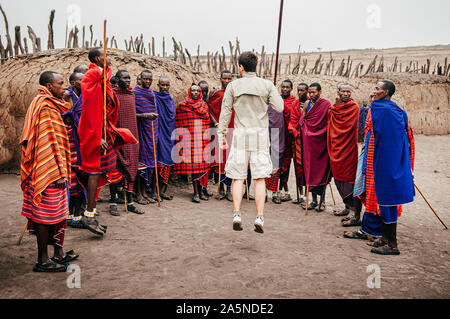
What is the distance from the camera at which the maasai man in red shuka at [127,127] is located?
533 cm

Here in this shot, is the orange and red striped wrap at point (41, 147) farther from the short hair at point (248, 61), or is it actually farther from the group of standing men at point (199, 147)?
the short hair at point (248, 61)

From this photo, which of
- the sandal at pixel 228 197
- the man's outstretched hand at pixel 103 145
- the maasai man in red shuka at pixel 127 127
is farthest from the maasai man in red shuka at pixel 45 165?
the sandal at pixel 228 197

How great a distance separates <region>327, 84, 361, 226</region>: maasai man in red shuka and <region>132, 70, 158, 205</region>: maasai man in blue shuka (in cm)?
308

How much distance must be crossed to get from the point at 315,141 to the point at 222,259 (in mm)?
3160

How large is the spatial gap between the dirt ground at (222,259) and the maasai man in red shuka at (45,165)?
46 centimetres

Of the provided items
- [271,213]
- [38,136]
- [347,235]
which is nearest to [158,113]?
[271,213]

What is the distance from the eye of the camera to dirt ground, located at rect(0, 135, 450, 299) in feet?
9.85

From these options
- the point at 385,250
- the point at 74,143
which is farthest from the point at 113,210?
the point at 385,250

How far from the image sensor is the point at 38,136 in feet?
10.2

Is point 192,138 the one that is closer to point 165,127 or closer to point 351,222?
point 165,127

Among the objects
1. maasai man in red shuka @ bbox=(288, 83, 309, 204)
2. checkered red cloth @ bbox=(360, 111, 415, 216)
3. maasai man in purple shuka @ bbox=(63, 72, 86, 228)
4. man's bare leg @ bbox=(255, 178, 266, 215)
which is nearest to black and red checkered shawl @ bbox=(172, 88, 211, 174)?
maasai man in red shuka @ bbox=(288, 83, 309, 204)

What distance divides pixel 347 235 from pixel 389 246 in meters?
0.67

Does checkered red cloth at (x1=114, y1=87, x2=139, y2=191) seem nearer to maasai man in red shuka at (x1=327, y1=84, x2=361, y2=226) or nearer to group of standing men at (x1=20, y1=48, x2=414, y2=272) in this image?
group of standing men at (x1=20, y1=48, x2=414, y2=272)
